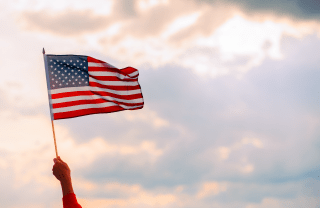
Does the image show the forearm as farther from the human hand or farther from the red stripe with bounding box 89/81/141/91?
the red stripe with bounding box 89/81/141/91

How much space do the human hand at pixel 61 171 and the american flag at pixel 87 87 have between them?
21.9 feet

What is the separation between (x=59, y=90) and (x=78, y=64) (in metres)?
1.56

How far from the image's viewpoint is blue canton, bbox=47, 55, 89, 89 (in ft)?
56.5

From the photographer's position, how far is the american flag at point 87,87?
16922 millimetres

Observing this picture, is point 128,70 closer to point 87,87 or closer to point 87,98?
point 87,87

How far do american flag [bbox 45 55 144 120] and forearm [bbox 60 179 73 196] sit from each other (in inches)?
296

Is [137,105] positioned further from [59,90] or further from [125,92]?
[59,90]

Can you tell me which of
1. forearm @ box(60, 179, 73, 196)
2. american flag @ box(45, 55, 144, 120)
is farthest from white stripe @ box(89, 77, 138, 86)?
forearm @ box(60, 179, 73, 196)

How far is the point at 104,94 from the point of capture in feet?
59.4

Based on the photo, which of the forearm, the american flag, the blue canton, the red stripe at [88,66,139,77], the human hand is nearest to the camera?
the forearm

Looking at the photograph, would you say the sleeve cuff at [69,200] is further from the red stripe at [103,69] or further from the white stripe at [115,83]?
the red stripe at [103,69]

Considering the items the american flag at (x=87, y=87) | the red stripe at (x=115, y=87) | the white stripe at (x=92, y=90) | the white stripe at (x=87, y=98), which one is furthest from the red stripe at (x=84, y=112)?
the red stripe at (x=115, y=87)

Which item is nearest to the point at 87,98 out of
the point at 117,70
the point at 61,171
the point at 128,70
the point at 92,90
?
the point at 92,90

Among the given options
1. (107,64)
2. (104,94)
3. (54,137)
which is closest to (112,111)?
(104,94)
